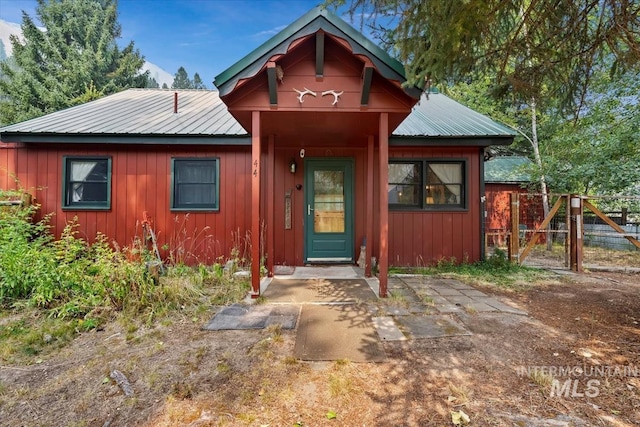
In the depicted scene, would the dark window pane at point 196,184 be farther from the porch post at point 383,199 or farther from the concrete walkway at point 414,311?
the porch post at point 383,199

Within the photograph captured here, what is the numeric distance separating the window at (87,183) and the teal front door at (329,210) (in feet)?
12.7

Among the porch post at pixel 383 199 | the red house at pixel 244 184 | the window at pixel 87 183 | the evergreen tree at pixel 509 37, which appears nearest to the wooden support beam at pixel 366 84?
the porch post at pixel 383 199

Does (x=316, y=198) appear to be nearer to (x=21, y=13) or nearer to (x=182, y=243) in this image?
(x=182, y=243)

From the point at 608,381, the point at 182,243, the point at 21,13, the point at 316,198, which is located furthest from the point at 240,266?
the point at 21,13

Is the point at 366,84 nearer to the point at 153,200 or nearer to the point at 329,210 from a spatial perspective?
the point at 329,210

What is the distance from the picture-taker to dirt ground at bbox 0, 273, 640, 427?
157 centimetres

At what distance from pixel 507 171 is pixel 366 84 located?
960 cm

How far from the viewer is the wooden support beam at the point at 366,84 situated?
3.25 m

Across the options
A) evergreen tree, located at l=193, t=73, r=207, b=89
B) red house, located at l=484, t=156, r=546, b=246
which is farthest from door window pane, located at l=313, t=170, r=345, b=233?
evergreen tree, located at l=193, t=73, r=207, b=89

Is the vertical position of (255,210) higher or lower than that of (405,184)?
lower

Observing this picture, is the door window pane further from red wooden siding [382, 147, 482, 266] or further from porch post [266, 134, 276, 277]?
porch post [266, 134, 276, 277]

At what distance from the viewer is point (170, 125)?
222 inches

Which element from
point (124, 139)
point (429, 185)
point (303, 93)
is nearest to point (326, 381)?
point (303, 93)

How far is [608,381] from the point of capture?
1.91 meters
